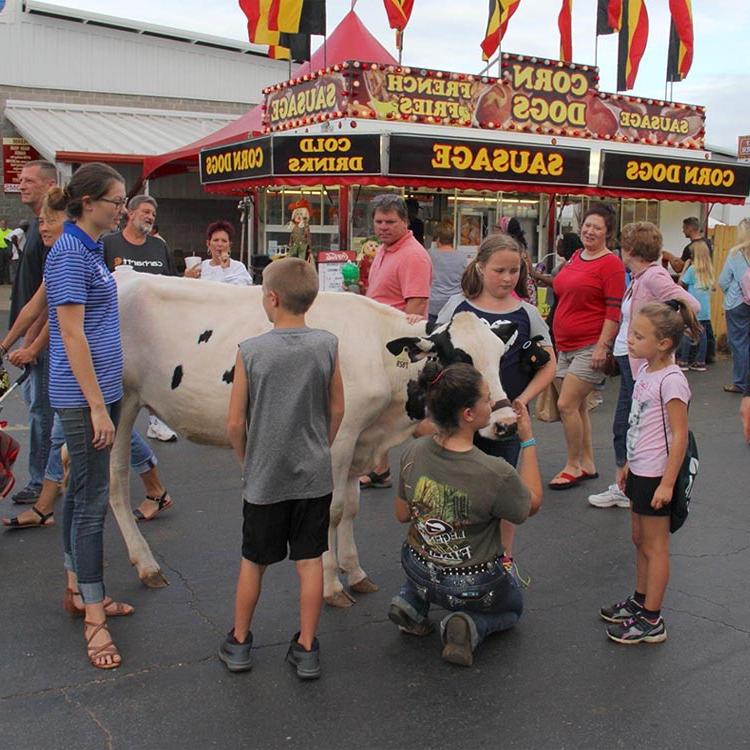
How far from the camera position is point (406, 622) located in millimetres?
3762

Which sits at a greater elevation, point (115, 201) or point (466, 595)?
point (115, 201)

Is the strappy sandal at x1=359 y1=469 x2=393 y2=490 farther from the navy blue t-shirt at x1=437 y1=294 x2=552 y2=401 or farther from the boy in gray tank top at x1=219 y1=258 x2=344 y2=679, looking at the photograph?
the boy in gray tank top at x1=219 y1=258 x2=344 y2=679

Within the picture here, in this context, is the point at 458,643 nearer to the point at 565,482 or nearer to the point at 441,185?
the point at 565,482

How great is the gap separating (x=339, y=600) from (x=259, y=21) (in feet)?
41.8

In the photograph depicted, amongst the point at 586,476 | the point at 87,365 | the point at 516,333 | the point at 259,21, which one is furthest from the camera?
the point at 259,21

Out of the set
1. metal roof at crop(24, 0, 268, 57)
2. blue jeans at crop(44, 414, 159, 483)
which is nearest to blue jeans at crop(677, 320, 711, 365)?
blue jeans at crop(44, 414, 159, 483)

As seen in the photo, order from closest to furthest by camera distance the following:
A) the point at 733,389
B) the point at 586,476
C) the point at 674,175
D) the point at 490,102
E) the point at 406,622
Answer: the point at 406,622
the point at 586,476
the point at 733,389
the point at 490,102
the point at 674,175

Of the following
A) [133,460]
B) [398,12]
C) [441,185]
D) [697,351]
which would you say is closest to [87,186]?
[133,460]

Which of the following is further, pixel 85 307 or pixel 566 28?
pixel 566 28

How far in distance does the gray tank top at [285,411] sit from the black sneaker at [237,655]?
626 millimetres

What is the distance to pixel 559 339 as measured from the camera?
634 centimetres

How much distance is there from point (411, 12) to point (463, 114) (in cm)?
338

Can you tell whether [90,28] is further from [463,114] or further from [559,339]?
[559,339]

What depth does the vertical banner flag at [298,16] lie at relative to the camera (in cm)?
1427
